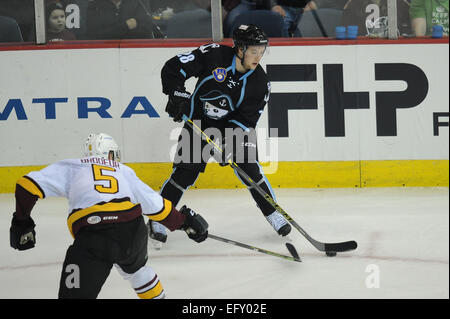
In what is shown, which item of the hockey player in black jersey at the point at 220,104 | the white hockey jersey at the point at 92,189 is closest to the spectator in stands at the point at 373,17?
the hockey player in black jersey at the point at 220,104

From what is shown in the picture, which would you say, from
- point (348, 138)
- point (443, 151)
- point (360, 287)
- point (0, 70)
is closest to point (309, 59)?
point (348, 138)

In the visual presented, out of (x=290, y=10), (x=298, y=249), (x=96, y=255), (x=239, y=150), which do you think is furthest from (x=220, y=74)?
(x=96, y=255)

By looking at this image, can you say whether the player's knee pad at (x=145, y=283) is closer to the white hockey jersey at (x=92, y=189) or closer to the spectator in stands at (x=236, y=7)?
the white hockey jersey at (x=92, y=189)

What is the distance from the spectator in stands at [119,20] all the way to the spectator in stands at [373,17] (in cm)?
144

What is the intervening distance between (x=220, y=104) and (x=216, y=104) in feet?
0.07

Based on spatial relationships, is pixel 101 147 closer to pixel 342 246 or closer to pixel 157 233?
pixel 157 233

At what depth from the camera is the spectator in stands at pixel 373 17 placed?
18.6 ft

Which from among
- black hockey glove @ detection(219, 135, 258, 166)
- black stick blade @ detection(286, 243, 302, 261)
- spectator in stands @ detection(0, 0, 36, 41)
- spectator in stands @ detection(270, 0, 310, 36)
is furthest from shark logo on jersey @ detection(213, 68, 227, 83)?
spectator in stands @ detection(0, 0, 36, 41)

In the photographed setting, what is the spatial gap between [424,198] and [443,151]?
498mm

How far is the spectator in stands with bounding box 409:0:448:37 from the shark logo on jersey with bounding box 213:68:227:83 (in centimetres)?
197

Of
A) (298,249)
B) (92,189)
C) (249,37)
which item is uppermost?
(249,37)

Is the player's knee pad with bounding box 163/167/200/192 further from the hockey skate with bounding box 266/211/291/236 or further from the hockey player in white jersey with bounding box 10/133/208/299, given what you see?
the hockey player in white jersey with bounding box 10/133/208/299

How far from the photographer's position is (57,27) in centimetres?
567

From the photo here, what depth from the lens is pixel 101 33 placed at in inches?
223
